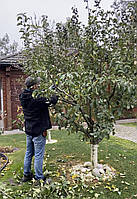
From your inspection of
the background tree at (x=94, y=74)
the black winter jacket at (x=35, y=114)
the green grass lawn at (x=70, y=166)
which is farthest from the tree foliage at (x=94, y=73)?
the green grass lawn at (x=70, y=166)

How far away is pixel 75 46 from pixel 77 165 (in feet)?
7.45

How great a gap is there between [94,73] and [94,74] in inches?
8.1

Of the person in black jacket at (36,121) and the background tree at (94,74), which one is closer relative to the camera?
the background tree at (94,74)

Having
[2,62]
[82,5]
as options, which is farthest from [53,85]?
[2,62]

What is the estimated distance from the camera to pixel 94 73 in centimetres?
349

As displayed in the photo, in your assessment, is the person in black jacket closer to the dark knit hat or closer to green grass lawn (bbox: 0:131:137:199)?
the dark knit hat

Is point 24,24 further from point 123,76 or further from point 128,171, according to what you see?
point 128,171

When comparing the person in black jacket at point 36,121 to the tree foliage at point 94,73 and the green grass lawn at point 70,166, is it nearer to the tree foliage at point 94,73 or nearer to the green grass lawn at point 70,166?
the tree foliage at point 94,73

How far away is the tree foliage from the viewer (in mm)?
3256

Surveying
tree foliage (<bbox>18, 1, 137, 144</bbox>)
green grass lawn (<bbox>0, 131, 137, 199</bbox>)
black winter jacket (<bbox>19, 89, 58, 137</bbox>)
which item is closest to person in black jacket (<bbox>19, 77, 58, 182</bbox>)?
black winter jacket (<bbox>19, 89, 58, 137</bbox>)

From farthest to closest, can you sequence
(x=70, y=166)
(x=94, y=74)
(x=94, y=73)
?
(x=70, y=166) < (x=94, y=73) < (x=94, y=74)

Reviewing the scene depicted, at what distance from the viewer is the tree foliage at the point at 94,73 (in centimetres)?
326

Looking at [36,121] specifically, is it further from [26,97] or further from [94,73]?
[94,73]

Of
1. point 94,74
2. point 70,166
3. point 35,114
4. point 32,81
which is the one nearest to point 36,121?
point 35,114
